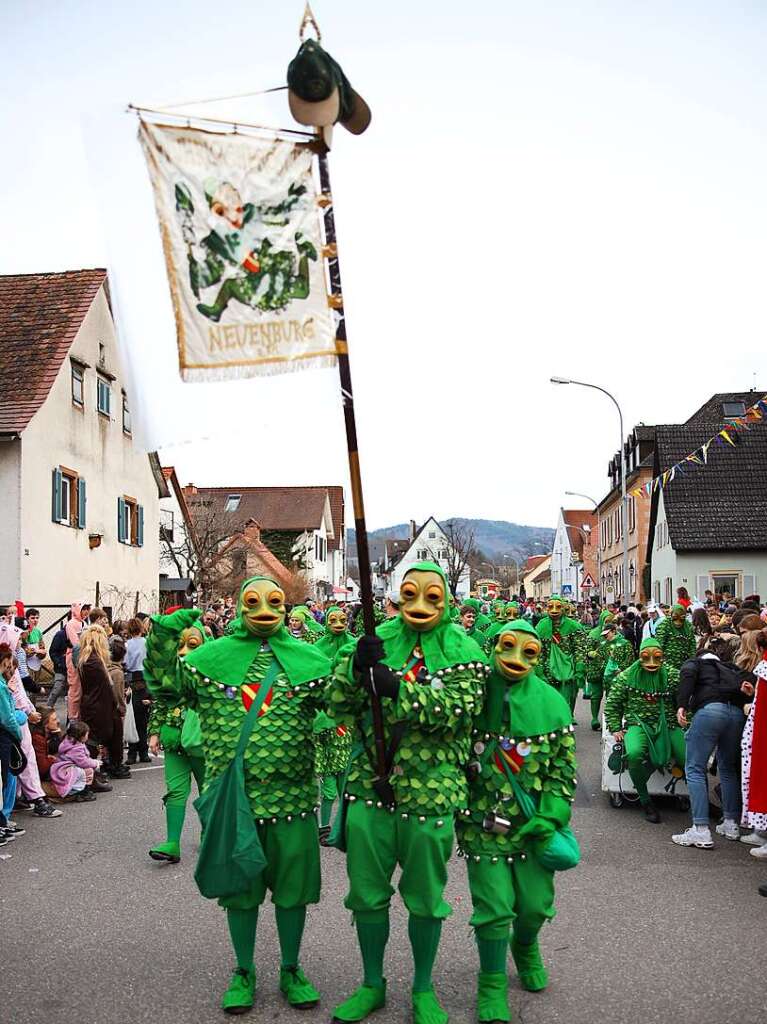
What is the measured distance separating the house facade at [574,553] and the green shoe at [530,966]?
2057 inches

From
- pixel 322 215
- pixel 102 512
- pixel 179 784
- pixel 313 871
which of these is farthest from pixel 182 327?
pixel 102 512

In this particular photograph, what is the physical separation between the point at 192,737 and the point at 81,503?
16942 mm

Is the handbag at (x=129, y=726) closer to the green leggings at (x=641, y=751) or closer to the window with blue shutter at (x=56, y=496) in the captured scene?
the green leggings at (x=641, y=751)

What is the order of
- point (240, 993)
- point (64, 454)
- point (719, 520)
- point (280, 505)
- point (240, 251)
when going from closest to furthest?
point (240, 251) → point (240, 993) → point (64, 454) → point (719, 520) → point (280, 505)

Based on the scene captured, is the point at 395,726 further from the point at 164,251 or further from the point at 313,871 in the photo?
the point at 164,251

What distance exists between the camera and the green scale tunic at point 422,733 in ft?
14.6

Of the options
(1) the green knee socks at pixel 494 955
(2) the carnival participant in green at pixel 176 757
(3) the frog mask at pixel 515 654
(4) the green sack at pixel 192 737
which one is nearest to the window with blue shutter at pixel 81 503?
(2) the carnival participant in green at pixel 176 757

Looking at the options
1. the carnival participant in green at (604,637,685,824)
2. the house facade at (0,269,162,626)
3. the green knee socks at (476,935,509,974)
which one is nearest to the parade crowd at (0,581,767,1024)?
the green knee socks at (476,935,509,974)

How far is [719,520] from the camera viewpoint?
32.2 m

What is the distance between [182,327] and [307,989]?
3.04 meters

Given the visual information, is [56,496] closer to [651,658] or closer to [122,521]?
[122,521]

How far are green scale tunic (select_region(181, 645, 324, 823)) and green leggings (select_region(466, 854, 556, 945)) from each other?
865mm

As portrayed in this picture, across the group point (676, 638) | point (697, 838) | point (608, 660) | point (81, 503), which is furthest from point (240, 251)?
point (81, 503)

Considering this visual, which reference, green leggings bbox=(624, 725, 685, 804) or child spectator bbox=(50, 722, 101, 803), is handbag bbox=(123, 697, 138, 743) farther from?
green leggings bbox=(624, 725, 685, 804)
